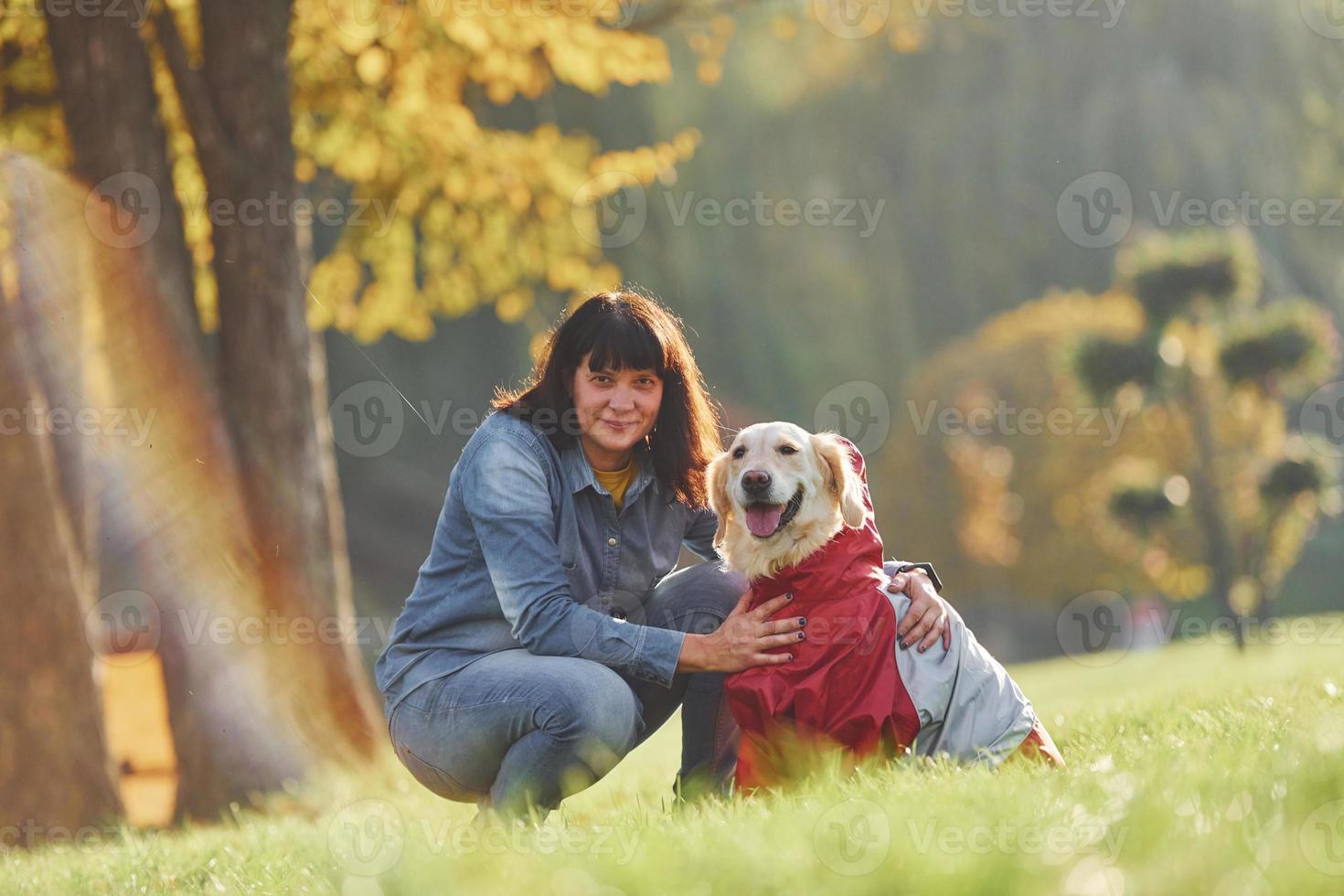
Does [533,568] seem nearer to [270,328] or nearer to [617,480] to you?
[617,480]

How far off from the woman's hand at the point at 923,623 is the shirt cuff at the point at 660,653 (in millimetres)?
604

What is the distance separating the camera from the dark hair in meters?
3.89

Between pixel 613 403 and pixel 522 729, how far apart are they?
37.5 inches

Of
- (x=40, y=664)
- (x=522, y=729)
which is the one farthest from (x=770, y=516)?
(x=40, y=664)

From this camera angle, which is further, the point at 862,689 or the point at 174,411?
the point at 174,411

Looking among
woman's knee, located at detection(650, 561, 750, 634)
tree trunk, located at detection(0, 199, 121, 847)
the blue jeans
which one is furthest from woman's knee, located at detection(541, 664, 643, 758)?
tree trunk, located at detection(0, 199, 121, 847)

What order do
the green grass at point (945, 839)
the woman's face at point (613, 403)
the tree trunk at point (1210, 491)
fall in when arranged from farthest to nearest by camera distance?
the tree trunk at point (1210, 491) → the woman's face at point (613, 403) → the green grass at point (945, 839)

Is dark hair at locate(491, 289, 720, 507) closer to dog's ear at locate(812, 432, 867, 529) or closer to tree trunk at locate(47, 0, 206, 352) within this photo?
dog's ear at locate(812, 432, 867, 529)

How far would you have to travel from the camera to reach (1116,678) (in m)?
13.3

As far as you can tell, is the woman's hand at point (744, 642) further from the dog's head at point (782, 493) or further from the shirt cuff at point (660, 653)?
the dog's head at point (782, 493)

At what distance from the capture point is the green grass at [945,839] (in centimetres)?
204

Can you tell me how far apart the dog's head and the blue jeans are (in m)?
0.52

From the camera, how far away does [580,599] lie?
397 cm

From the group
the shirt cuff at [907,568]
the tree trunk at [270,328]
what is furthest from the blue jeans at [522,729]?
the tree trunk at [270,328]
